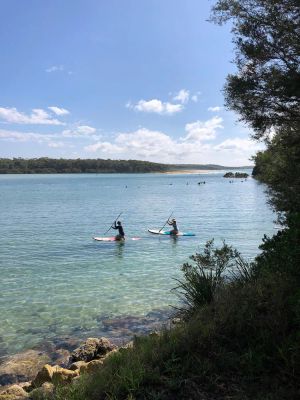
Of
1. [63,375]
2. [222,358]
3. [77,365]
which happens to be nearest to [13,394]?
[63,375]

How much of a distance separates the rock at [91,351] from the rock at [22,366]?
0.92 m

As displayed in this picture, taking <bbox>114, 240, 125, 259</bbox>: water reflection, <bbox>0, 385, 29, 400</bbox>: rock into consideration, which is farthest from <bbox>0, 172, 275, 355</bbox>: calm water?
<bbox>0, 385, 29, 400</bbox>: rock

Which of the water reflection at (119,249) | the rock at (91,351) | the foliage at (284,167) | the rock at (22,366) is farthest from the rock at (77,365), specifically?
the water reflection at (119,249)

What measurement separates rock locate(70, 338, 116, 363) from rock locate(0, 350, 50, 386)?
92 cm

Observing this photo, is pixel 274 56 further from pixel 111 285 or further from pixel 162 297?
pixel 111 285

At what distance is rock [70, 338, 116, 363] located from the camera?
29.6 feet

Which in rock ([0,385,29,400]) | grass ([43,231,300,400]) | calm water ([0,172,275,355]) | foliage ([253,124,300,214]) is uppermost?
foliage ([253,124,300,214])

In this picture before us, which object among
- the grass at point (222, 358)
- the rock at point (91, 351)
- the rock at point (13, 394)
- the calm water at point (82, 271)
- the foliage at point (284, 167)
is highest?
the foliage at point (284, 167)

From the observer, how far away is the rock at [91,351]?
9.03 metres

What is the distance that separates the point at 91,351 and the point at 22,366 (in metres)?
1.59

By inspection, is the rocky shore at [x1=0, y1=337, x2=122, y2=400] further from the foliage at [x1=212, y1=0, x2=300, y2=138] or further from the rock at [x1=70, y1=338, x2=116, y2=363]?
the foliage at [x1=212, y1=0, x2=300, y2=138]

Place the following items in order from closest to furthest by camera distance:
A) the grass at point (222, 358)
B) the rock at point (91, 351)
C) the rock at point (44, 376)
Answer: the grass at point (222, 358), the rock at point (44, 376), the rock at point (91, 351)

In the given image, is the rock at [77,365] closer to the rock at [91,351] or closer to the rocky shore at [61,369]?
the rocky shore at [61,369]

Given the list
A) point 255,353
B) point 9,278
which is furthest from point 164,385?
point 9,278
